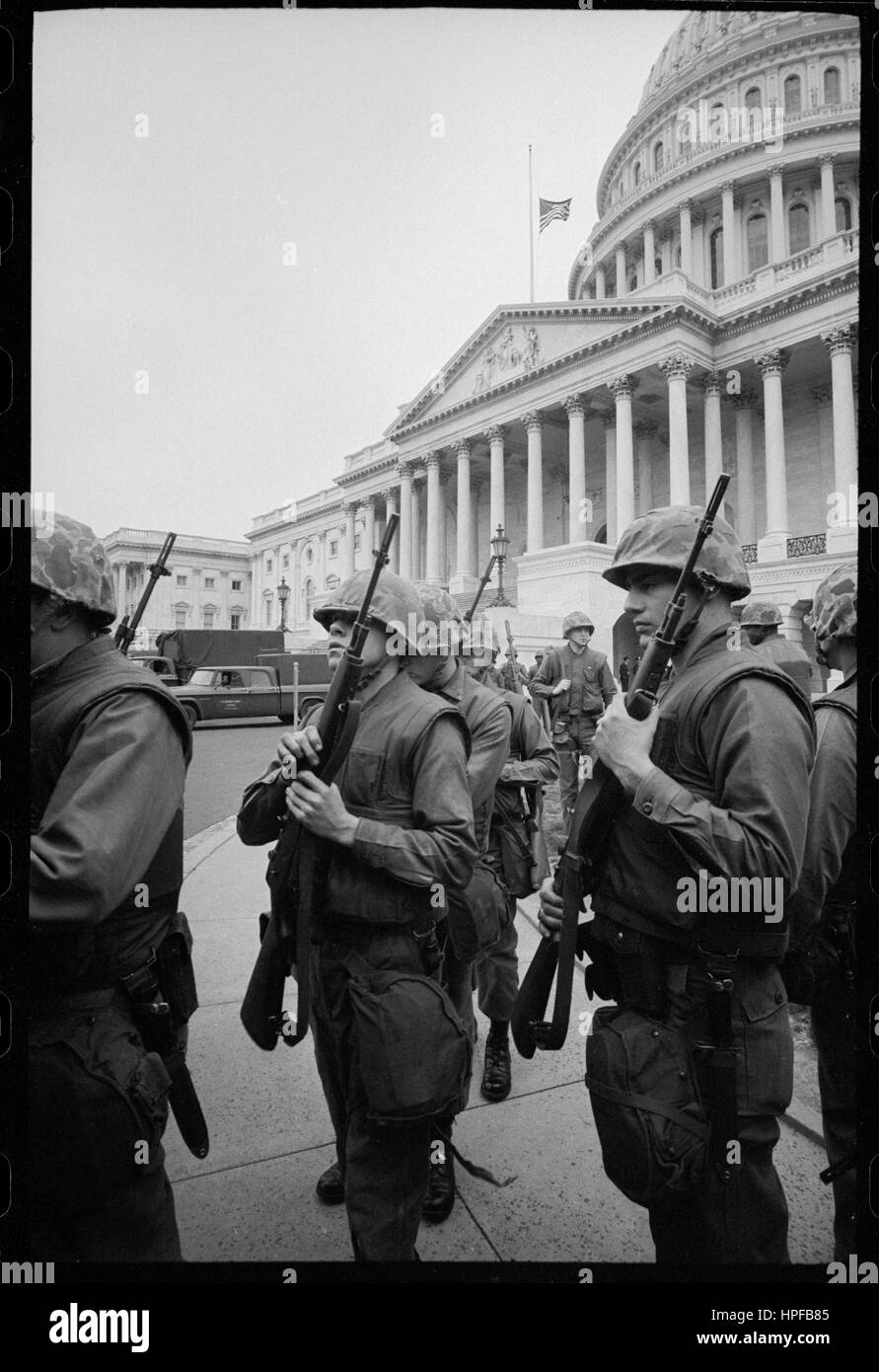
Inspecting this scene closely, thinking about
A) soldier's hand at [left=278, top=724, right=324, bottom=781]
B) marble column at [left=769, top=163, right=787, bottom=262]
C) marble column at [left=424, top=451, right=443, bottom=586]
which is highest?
marble column at [left=769, top=163, right=787, bottom=262]

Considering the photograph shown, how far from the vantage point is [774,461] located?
8117mm

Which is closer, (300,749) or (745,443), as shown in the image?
(300,749)

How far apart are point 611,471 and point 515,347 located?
167 cm

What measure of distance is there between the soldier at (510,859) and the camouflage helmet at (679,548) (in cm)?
193

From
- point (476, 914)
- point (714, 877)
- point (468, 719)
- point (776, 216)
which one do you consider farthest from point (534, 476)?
point (776, 216)

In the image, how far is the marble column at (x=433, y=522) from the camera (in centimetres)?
476

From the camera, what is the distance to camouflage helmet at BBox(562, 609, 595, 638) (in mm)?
5034

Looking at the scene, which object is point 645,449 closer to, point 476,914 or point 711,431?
point 711,431

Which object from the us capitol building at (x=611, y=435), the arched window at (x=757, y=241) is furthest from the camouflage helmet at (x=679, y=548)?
the arched window at (x=757, y=241)

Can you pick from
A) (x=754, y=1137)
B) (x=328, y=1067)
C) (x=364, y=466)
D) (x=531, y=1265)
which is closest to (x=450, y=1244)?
(x=531, y=1265)

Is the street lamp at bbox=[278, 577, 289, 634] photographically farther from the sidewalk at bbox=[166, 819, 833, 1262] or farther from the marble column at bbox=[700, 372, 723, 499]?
the marble column at bbox=[700, 372, 723, 499]

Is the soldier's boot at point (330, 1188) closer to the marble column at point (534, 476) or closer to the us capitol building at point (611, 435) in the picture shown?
the us capitol building at point (611, 435)

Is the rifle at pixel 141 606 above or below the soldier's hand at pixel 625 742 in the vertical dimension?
above

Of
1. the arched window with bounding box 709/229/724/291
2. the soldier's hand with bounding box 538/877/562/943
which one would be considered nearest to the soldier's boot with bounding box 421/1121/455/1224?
the soldier's hand with bounding box 538/877/562/943
